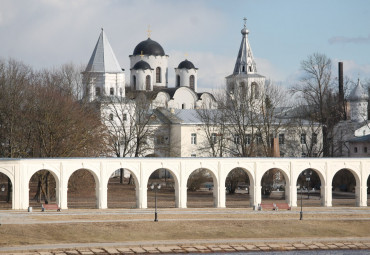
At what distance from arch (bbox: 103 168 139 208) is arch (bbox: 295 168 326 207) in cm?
1049

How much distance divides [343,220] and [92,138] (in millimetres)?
21297

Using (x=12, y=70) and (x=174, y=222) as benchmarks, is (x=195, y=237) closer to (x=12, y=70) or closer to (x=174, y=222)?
(x=174, y=222)

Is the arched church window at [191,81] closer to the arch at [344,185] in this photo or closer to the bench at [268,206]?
the arch at [344,185]

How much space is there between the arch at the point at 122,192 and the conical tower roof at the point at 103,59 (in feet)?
32.4

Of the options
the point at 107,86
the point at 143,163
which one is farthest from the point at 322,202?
the point at 107,86

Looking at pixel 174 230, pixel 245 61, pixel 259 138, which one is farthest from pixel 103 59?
→ pixel 174 230

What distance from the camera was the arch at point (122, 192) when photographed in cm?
6175

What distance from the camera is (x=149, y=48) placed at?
114 meters

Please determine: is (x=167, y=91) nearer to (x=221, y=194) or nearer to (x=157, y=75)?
(x=157, y=75)

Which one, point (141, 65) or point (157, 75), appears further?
point (157, 75)

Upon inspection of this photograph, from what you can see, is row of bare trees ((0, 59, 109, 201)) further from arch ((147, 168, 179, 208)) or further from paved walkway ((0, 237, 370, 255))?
paved walkway ((0, 237, 370, 255))

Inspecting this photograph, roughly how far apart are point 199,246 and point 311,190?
3177 cm

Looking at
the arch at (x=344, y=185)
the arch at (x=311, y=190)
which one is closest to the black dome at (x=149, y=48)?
the arch at (x=311, y=190)

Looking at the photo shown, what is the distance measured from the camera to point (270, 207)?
61375 millimetres
